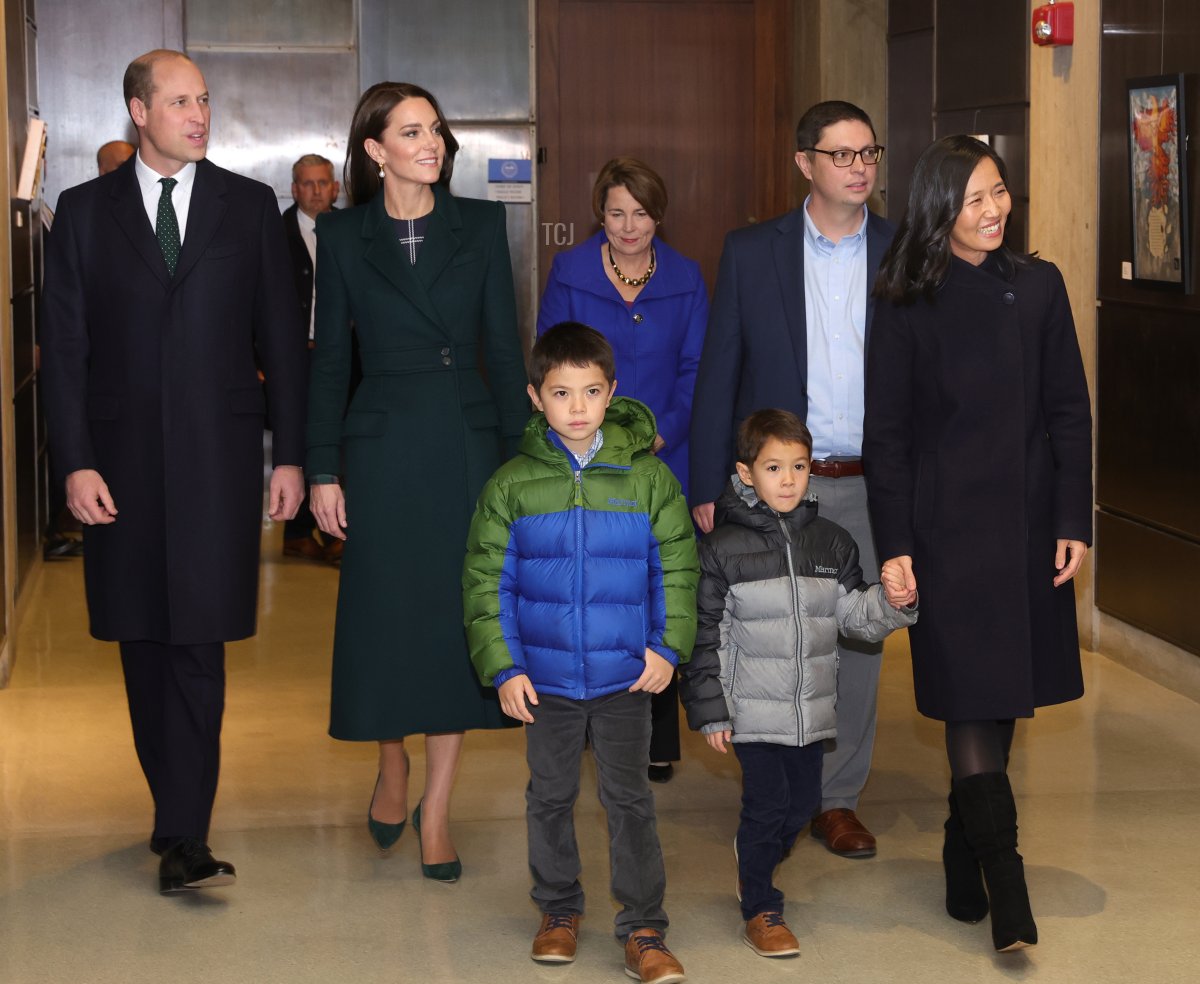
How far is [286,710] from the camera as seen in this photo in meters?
5.80

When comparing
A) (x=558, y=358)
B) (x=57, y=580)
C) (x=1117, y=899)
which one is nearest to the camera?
(x=558, y=358)

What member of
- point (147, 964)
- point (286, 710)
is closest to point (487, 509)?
point (147, 964)

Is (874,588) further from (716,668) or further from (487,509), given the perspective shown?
(487,509)

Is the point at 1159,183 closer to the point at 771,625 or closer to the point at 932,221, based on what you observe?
the point at 932,221

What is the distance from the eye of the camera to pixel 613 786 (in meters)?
3.58

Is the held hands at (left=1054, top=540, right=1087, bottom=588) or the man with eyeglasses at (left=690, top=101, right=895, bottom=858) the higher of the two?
the man with eyeglasses at (left=690, top=101, right=895, bottom=858)

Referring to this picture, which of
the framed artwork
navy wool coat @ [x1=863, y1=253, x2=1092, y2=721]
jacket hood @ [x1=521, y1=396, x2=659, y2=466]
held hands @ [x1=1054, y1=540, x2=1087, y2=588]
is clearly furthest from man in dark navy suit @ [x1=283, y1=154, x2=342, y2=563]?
held hands @ [x1=1054, y1=540, x2=1087, y2=588]

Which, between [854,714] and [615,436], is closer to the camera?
[615,436]

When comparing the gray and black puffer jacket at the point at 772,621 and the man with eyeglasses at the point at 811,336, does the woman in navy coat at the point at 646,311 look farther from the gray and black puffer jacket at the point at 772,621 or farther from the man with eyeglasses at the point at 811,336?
the gray and black puffer jacket at the point at 772,621

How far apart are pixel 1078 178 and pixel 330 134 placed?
15.5 feet

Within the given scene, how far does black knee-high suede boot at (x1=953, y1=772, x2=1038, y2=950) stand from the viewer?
3566 millimetres

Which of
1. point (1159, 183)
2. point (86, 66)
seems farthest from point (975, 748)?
point (86, 66)

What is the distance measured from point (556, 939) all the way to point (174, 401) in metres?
1.51

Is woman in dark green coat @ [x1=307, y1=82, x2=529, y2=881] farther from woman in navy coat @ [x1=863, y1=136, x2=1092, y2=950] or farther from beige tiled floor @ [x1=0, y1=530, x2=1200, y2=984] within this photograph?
woman in navy coat @ [x1=863, y1=136, x2=1092, y2=950]
